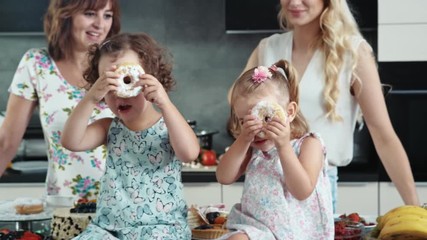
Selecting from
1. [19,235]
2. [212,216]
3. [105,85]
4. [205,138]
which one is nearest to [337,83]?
[212,216]

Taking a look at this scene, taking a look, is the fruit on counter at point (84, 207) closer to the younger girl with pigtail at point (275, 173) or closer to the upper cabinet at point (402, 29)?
the younger girl with pigtail at point (275, 173)

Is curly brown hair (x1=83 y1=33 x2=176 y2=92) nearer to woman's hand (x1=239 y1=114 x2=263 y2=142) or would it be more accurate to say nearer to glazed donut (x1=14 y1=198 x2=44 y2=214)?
woman's hand (x1=239 y1=114 x2=263 y2=142)

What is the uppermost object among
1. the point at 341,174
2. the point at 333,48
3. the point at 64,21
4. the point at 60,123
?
the point at 64,21

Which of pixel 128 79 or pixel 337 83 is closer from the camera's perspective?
pixel 128 79

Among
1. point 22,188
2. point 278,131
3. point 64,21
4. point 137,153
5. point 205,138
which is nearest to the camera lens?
point 278,131

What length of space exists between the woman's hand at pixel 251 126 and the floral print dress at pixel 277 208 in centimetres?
13

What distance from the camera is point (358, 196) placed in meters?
4.09

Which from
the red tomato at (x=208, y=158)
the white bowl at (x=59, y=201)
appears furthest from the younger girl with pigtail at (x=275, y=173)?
the red tomato at (x=208, y=158)

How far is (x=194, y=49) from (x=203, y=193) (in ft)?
3.00

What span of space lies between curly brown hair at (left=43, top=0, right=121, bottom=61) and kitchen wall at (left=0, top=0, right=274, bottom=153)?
180cm

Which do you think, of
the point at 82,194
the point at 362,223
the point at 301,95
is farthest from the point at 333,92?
the point at 82,194

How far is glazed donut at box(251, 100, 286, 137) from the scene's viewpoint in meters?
1.77

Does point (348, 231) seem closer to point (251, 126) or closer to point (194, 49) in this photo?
point (251, 126)

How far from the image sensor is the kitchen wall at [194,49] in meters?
4.56
